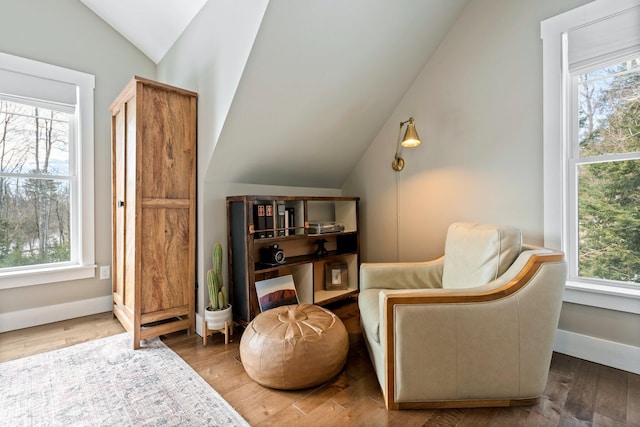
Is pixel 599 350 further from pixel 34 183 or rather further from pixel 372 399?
pixel 34 183

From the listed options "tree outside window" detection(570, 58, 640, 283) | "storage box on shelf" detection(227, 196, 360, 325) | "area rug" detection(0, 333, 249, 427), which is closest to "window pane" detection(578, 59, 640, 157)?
"tree outside window" detection(570, 58, 640, 283)

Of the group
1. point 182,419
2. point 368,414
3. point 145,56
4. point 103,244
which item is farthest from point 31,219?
point 368,414

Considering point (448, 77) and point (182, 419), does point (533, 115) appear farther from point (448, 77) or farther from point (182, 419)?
point (182, 419)

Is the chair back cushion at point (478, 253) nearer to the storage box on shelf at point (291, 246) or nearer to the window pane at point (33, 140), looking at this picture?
the storage box on shelf at point (291, 246)

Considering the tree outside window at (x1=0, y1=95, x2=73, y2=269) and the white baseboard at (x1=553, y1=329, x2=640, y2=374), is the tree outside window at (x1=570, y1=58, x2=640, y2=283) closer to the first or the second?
the white baseboard at (x1=553, y1=329, x2=640, y2=374)

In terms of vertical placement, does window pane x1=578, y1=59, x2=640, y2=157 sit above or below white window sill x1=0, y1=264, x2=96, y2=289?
above

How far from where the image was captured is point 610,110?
5.71 ft

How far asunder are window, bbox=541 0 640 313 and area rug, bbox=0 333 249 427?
2.18 m

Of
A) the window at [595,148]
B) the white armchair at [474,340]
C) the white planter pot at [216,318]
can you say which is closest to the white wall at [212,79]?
the white planter pot at [216,318]

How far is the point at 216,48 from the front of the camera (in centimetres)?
201

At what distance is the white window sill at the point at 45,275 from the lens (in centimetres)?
221

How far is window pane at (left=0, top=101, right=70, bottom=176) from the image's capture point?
2264mm

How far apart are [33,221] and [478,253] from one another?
3414 millimetres

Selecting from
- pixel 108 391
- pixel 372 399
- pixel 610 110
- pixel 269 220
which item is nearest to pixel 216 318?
pixel 108 391
